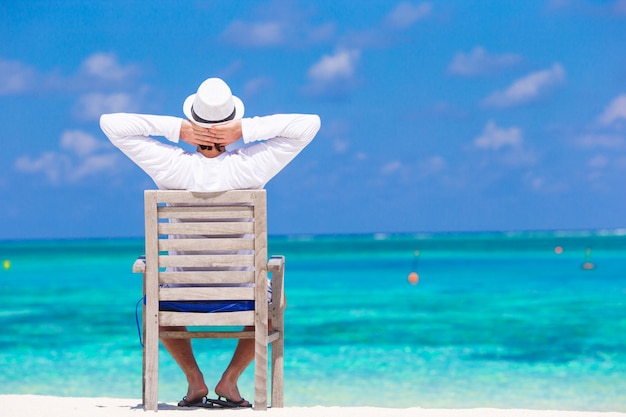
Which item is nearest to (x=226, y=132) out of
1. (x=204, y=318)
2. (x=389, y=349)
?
(x=204, y=318)

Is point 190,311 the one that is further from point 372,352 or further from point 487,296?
point 487,296

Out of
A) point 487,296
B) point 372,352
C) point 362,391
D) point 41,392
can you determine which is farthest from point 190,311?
point 487,296

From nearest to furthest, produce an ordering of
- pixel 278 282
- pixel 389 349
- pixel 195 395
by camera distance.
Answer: pixel 278 282
pixel 195 395
pixel 389 349

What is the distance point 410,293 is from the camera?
2081 cm

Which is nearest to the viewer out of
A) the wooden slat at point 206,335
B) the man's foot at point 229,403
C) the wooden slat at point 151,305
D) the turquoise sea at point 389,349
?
the wooden slat at point 151,305

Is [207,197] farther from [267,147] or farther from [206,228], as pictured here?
[267,147]

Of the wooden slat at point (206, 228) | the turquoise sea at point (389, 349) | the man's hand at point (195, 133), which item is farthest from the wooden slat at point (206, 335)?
the turquoise sea at point (389, 349)

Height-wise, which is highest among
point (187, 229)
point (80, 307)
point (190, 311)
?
point (80, 307)

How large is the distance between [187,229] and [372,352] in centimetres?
648

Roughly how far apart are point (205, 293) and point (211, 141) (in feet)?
2.30

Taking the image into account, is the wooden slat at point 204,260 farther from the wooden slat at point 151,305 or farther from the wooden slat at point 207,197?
the wooden slat at point 207,197

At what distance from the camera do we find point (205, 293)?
180 inches

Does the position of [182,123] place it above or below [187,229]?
above

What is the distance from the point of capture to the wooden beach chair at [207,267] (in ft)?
14.9
